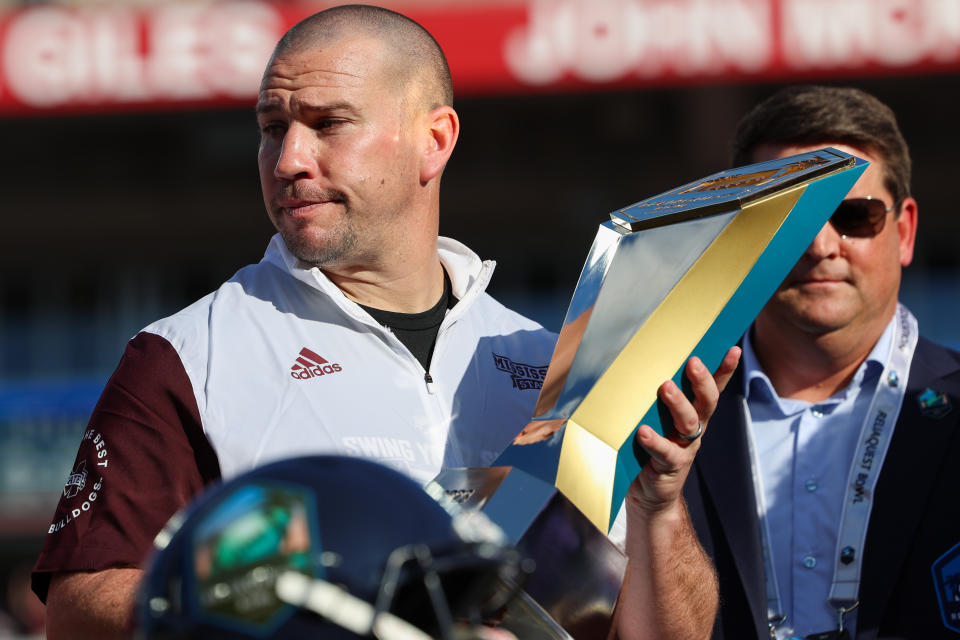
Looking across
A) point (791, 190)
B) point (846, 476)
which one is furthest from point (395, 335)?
point (846, 476)

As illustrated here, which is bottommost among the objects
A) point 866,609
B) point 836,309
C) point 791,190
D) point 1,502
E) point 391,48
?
point 1,502

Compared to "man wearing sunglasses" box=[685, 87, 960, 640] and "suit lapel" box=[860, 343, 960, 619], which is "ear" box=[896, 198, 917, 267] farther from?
"suit lapel" box=[860, 343, 960, 619]

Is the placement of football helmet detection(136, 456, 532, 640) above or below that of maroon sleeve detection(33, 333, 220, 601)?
above

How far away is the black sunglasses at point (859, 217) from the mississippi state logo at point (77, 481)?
1725 mm

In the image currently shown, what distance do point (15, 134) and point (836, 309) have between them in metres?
15.1

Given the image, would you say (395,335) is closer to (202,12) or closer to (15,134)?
(202,12)

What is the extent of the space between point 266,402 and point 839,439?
1385mm

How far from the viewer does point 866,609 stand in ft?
7.61

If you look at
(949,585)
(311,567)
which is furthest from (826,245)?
(311,567)

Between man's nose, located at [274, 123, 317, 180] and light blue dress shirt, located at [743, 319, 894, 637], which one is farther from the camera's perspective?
light blue dress shirt, located at [743, 319, 894, 637]

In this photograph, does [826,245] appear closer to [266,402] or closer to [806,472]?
[806,472]

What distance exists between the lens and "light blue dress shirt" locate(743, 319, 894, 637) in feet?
7.98

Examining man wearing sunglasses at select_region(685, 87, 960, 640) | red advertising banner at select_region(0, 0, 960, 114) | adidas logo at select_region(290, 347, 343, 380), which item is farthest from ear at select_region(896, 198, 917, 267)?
red advertising banner at select_region(0, 0, 960, 114)

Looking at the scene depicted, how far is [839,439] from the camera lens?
2596 mm
